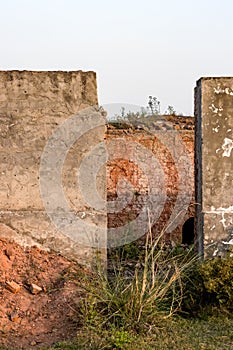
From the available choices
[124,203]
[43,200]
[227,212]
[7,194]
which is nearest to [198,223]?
[227,212]

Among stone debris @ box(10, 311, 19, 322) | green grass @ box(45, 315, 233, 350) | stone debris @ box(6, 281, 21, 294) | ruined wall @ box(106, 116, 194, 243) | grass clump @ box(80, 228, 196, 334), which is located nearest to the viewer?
green grass @ box(45, 315, 233, 350)

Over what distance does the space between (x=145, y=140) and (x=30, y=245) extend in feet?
18.4

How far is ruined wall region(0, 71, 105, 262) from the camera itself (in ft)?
20.3

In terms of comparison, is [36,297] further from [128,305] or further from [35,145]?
[35,145]

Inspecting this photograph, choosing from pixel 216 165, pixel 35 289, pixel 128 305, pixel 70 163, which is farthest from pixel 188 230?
pixel 128 305

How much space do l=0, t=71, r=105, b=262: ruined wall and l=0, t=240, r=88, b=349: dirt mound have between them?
0.18 m

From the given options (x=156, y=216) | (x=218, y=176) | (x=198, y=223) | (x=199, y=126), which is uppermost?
(x=199, y=126)

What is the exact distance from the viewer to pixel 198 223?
6371 mm

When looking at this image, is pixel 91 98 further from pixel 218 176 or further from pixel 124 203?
pixel 124 203

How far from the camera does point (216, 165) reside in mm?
6207

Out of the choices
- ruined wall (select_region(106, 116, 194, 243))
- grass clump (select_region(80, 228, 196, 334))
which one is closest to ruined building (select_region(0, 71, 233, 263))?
grass clump (select_region(80, 228, 196, 334))

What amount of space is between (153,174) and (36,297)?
19.6 feet

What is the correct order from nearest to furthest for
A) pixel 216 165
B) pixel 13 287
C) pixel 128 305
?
pixel 128 305, pixel 13 287, pixel 216 165

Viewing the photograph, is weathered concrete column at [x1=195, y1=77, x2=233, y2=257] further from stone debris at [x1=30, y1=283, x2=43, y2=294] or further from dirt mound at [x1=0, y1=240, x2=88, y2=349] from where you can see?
stone debris at [x1=30, y1=283, x2=43, y2=294]
